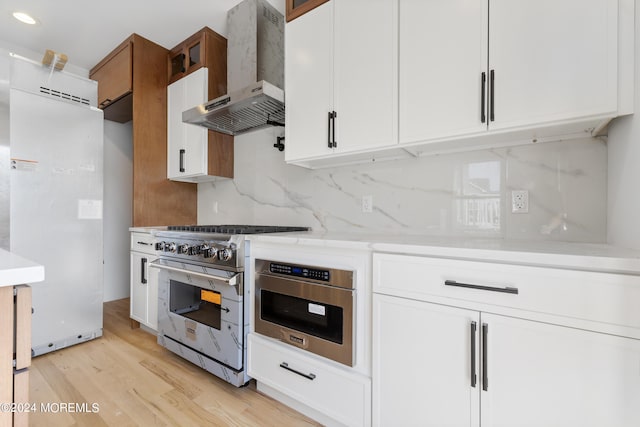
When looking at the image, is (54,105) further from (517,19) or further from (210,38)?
(517,19)

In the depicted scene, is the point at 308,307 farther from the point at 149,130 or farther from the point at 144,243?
the point at 149,130

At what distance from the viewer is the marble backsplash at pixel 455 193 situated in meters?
1.33

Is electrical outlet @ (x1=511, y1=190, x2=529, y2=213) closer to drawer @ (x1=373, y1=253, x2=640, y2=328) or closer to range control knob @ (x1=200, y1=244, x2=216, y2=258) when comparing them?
drawer @ (x1=373, y1=253, x2=640, y2=328)

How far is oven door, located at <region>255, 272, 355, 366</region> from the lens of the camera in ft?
4.38

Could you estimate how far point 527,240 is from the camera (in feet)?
4.65

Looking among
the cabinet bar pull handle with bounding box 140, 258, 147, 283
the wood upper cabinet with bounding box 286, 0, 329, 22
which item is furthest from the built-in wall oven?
the wood upper cabinet with bounding box 286, 0, 329, 22

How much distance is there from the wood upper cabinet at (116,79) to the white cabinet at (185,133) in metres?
0.37

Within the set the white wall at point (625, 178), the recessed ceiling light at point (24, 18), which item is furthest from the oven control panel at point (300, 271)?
the recessed ceiling light at point (24, 18)

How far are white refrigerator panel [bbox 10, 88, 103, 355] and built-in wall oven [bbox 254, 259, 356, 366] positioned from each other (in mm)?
1716

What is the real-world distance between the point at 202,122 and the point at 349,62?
51.9 inches

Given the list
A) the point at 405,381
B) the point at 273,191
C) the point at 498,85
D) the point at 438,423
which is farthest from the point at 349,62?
the point at 438,423

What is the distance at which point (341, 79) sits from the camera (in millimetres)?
1652

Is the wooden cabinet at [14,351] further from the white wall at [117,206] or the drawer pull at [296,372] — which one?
the white wall at [117,206]

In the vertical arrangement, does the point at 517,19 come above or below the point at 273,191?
above
